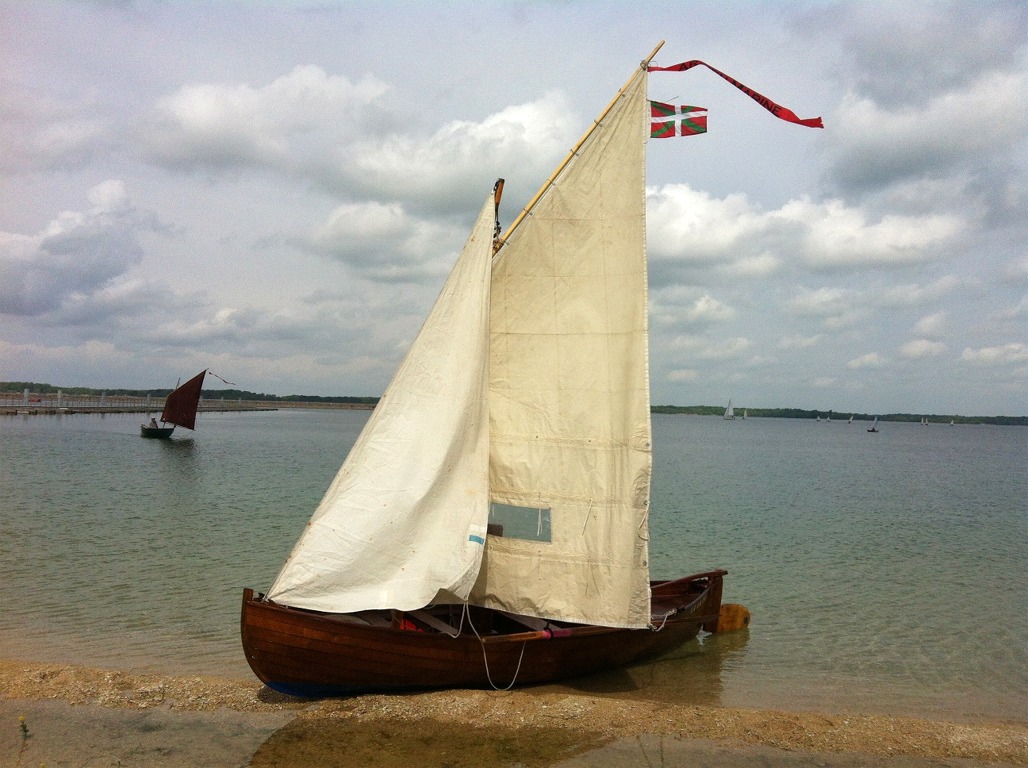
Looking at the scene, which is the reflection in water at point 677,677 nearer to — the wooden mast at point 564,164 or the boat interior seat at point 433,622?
the boat interior seat at point 433,622

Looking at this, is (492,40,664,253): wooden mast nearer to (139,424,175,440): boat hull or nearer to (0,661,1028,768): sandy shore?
(0,661,1028,768): sandy shore

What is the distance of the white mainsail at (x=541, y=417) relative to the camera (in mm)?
10984

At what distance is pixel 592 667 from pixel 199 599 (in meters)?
10.2

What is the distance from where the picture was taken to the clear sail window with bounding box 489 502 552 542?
1177cm

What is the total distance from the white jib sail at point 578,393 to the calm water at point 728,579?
262cm

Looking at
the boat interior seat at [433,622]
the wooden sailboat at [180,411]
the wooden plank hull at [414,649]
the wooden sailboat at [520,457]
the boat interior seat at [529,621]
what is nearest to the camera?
the wooden plank hull at [414,649]

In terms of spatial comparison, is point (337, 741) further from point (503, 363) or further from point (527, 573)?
point (503, 363)

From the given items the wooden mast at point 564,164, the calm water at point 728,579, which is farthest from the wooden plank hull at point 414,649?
the wooden mast at point 564,164

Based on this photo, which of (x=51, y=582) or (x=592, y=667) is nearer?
(x=592, y=667)

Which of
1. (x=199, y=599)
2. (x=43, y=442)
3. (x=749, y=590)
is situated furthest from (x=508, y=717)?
(x=43, y=442)

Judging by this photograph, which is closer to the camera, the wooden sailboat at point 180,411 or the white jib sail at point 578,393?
the white jib sail at point 578,393

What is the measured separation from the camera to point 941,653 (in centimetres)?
1564

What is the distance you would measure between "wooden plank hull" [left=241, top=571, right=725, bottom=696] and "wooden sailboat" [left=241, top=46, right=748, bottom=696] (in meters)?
0.04

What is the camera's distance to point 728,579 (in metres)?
22.0
